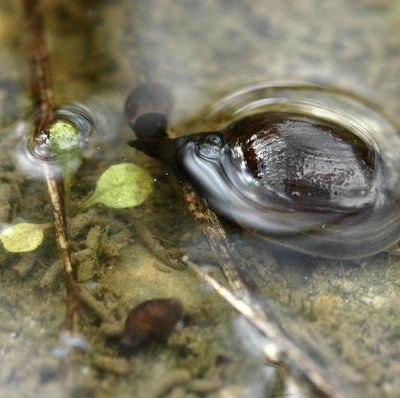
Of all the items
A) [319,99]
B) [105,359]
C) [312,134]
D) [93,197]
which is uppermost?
[312,134]

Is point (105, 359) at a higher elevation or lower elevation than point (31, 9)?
lower

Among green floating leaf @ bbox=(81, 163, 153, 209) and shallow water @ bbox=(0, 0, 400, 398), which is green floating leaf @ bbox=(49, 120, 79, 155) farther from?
green floating leaf @ bbox=(81, 163, 153, 209)

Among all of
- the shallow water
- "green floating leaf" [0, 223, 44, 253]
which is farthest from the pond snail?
"green floating leaf" [0, 223, 44, 253]

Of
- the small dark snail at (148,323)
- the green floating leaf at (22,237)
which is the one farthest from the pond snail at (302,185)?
the green floating leaf at (22,237)

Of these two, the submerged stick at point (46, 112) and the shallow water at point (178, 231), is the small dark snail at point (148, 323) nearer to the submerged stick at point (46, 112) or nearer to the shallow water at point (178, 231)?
the shallow water at point (178, 231)

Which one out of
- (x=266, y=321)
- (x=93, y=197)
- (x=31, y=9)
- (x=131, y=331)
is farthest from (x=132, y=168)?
(x=31, y=9)

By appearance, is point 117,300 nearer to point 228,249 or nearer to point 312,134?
point 228,249
